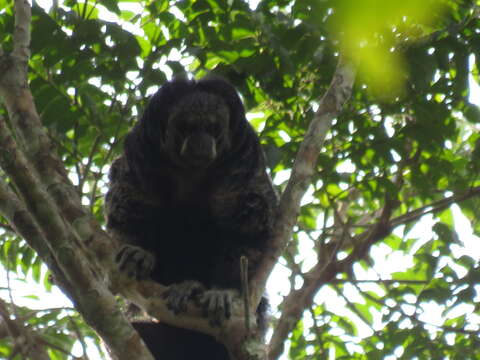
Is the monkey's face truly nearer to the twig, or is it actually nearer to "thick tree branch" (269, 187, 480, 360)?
"thick tree branch" (269, 187, 480, 360)

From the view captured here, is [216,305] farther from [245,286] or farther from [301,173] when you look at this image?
[301,173]

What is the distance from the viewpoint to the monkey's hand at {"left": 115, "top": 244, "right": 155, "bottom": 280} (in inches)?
163

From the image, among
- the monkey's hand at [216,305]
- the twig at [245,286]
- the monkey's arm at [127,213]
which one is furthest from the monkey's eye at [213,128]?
the twig at [245,286]

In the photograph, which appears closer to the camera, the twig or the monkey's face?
the twig

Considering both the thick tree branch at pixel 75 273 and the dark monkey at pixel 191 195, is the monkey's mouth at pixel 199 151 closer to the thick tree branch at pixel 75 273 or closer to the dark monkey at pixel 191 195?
the dark monkey at pixel 191 195

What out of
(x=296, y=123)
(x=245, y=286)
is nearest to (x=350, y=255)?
(x=296, y=123)

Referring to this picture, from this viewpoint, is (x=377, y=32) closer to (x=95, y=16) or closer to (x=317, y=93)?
(x=317, y=93)

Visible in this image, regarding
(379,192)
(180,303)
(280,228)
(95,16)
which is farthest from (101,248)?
(379,192)

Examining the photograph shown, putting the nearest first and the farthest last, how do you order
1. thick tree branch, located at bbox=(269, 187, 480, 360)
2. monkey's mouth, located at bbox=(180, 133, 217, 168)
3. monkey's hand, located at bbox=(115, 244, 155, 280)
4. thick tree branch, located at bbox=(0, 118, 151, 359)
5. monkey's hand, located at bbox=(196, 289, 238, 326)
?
→ thick tree branch, located at bbox=(0, 118, 151, 359), monkey's hand, located at bbox=(196, 289, 238, 326), monkey's hand, located at bbox=(115, 244, 155, 280), monkey's mouth, located at bbox=(180, 133, 217, 168), thick tree branch, located at bbox=(269, 187, 480, 360)

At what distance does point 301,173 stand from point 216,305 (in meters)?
1.00

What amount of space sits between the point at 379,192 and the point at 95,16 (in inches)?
94.9

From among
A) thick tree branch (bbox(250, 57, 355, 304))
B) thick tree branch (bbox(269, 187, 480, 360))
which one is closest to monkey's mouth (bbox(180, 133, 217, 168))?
thick tree branch (bbox(250, 57, 355, 304))

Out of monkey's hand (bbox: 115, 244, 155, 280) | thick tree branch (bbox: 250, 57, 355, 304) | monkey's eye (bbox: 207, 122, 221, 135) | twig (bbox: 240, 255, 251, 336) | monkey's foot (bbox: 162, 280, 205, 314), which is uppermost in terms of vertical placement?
monkey's eye (bbox: 207, 122, 221, 135)

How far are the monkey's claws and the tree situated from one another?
0.21ft
